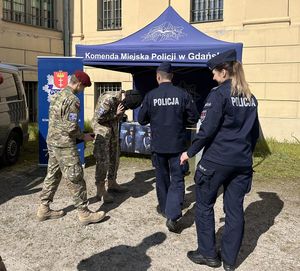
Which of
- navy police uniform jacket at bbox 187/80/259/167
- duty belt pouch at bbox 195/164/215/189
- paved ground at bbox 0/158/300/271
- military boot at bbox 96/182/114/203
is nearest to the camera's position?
navy police uniform jacket at bbox 187/80/259/167

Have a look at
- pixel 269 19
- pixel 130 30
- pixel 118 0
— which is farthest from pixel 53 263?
pixel 118 0

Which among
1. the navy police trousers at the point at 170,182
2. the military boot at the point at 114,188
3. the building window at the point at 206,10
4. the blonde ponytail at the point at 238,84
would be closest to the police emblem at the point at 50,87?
the military boot at the point at 114,188

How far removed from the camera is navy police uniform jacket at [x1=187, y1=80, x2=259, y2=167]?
3391 millimetres

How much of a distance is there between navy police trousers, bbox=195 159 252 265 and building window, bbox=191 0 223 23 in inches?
364

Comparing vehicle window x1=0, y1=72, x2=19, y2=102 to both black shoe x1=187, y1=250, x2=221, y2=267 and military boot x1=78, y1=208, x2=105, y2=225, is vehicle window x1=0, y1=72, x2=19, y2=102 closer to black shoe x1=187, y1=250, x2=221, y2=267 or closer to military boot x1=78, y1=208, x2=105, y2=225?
military boot x1=78, y1=208, x2=105, y2=225

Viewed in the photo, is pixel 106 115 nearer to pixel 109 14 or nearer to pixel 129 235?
pixel 129 235

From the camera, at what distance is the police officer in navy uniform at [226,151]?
3.41m

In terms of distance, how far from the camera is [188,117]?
178 inches

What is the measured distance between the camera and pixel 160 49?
747cm

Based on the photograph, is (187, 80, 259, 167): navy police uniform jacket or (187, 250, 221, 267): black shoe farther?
(187, 250, 221, 267): black shoe

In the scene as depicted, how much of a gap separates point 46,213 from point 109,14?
10.3m

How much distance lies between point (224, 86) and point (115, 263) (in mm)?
1853

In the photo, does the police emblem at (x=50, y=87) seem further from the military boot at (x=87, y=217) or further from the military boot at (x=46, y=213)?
the military boot at (x=87, y=217)

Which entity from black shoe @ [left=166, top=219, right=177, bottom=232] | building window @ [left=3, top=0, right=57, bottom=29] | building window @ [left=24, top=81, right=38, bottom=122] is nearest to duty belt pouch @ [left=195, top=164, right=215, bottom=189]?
black shoe @ [left=166, top=219, right=177, bottom=232]
